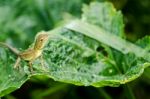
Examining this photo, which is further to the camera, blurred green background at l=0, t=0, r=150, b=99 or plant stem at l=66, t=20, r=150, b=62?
blurred green background at l=0, t=0, r=150, b=99

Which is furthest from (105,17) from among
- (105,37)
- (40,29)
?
(40,29)

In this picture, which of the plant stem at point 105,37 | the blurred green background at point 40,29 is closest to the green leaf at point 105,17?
the plant stem at point 105,37

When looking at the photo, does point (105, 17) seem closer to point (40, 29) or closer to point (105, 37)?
point (105, 37)

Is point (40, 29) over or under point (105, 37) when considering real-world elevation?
under

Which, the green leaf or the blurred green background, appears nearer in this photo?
the green leaf

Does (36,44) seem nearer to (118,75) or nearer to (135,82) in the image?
(118,75)

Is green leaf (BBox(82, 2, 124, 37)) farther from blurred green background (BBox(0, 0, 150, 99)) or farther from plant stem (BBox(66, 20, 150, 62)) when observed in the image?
blurred green background (BBox(0, 0, 150, 99))

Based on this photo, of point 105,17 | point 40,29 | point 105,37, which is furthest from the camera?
point 40,29

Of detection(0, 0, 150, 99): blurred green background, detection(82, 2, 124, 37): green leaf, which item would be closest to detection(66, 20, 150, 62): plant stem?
detection(82, 2, 124, 37): green leaf

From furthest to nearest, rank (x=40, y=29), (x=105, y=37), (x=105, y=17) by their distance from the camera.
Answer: (x=40, y=29)
(x=105, y=17)
(x=105, y=37)

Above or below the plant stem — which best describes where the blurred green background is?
below

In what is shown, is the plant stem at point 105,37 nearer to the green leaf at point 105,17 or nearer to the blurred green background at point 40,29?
the green leaf at point 105,17

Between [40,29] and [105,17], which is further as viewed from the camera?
[40,29]
